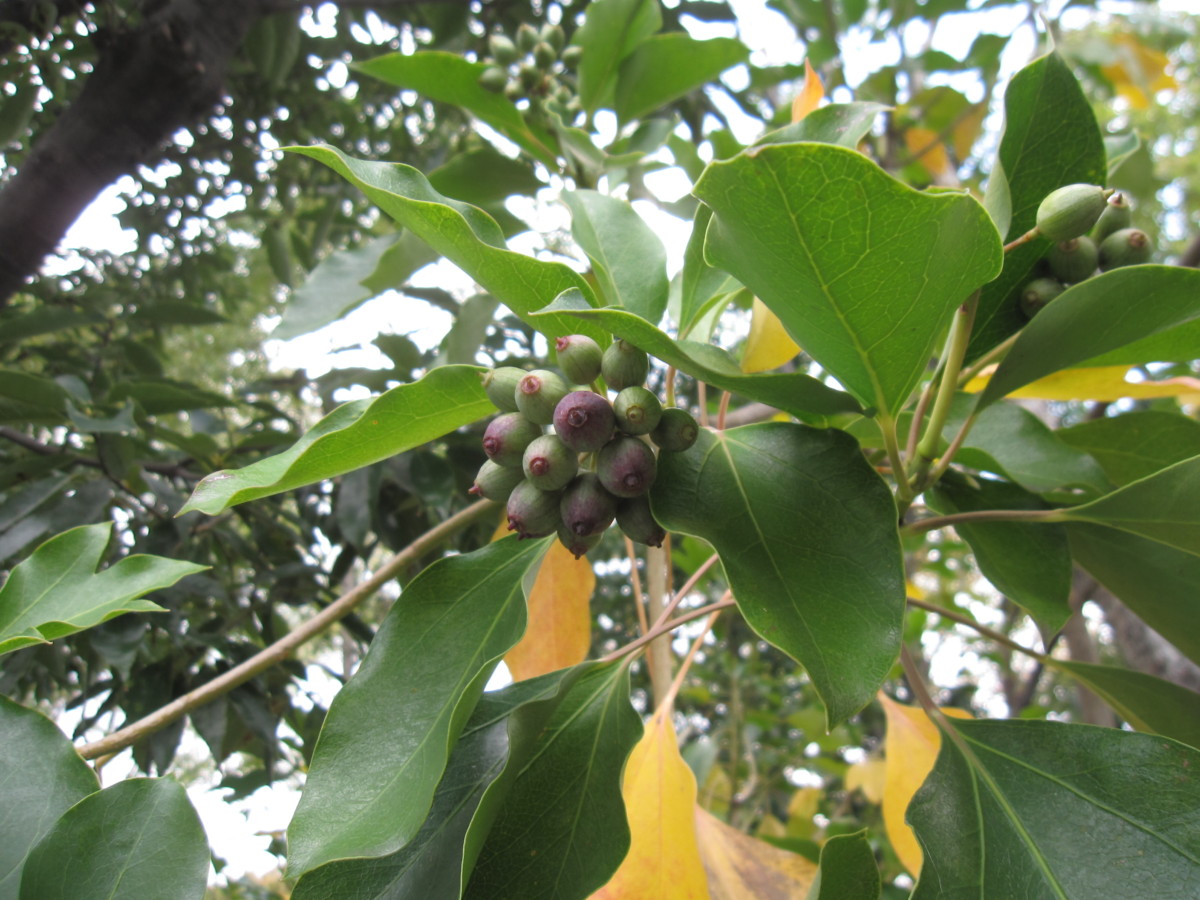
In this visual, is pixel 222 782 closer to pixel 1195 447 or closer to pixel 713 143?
pixel 713 143

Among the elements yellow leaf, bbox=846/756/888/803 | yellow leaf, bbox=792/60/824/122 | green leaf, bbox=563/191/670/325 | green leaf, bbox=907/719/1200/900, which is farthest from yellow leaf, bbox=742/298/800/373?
yellow leaf, bbox=846/756/888/803

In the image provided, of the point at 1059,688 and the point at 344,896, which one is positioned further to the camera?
the point at 1059,688

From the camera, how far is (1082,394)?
3.35 feet

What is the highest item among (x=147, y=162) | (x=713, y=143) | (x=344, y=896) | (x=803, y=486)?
(x=147, y=162)

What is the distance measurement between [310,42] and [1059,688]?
5663mm

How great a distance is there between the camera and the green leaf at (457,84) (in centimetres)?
138

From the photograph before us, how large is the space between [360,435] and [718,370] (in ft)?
0.93

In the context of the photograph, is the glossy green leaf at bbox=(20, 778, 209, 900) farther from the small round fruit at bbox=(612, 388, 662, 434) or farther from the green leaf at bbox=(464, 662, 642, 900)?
the small round fruit at bbox=(612, 388, 662, 434)

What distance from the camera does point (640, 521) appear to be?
688 mm

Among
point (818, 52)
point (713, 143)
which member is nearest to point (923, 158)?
point (818, 52)

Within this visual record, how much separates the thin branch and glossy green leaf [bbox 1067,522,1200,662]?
0.68 meters

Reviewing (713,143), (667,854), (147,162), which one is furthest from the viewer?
(147,162)

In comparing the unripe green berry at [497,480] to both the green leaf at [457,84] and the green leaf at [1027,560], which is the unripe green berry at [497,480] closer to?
the green leaf at [1027,560]

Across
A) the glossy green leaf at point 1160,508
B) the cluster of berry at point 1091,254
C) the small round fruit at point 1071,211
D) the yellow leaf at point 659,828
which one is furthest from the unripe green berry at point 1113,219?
the yellow leaf at point 659,828
